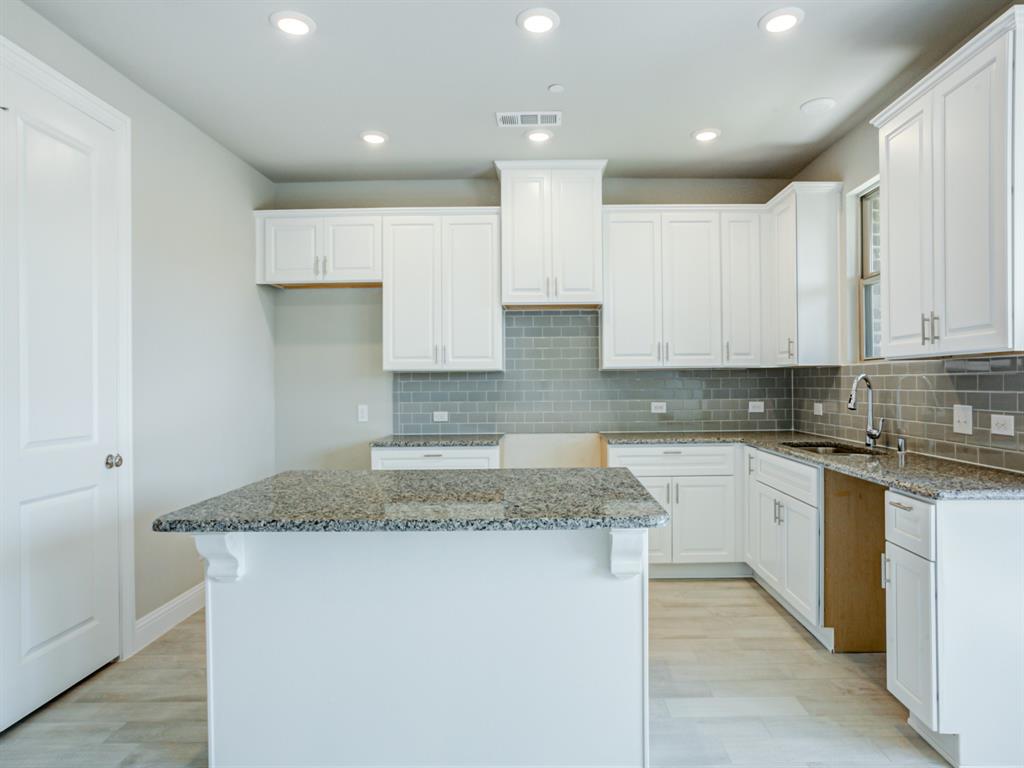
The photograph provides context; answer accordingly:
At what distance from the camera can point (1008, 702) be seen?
6.02 feet

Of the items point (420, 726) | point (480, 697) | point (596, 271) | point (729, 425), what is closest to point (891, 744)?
point (480, 697)

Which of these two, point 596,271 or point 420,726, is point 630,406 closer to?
point 596,271

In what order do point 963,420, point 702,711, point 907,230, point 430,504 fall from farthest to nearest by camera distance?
point 963,420
point 907,230
point 702,711
point 430,504

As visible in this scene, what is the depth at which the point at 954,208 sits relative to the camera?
2.08m

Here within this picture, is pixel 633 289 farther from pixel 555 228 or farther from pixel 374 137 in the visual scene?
pixel 374 137

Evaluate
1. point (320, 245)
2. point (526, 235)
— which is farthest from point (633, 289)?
point (320, 245)

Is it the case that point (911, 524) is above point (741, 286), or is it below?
below

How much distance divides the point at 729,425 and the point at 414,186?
290 centimetres

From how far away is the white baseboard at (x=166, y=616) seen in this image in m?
2.78

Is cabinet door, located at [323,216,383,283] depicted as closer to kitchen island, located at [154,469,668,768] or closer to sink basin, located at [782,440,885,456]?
kitchen island, located at [154,469,668,768]

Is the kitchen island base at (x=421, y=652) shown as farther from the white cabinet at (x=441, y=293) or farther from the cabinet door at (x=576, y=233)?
the cabinet door at (x=576, y=233)

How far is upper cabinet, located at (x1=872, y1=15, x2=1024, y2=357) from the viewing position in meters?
1.85

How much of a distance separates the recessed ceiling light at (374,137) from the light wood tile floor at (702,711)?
9.52 feet

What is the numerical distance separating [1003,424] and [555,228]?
256cm
